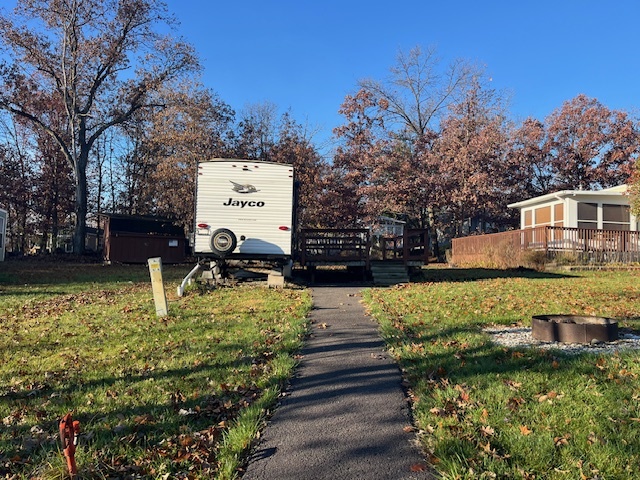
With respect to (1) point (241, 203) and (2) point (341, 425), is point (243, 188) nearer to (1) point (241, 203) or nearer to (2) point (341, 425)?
(1) point (241, 203)

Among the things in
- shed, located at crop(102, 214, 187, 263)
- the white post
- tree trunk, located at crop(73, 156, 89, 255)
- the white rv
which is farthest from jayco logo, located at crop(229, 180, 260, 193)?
tree trunk, located at crop(73, 156, 89, 255)

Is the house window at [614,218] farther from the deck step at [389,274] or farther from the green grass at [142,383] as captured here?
the green grass at [142,383]

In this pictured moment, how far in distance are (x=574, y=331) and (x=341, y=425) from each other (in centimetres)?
375

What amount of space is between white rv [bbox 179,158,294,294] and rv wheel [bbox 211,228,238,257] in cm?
25

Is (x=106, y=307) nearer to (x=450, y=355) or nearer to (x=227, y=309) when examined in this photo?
(x=227, y=309)

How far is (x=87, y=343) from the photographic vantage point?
6.81 m

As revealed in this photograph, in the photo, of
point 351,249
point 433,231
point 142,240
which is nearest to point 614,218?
point 433,231

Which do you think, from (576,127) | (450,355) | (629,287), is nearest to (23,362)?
(450,355)

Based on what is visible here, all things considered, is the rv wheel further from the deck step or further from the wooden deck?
the deck step

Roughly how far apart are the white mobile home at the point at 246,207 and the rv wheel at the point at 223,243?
254 mm

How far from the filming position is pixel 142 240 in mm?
32125

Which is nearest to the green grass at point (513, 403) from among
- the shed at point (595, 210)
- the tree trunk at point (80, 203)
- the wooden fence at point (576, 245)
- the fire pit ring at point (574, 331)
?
the fire pit ring at point (574, 331)

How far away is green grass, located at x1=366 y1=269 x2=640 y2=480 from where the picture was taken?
309 cm

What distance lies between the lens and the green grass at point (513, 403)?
3.09m
